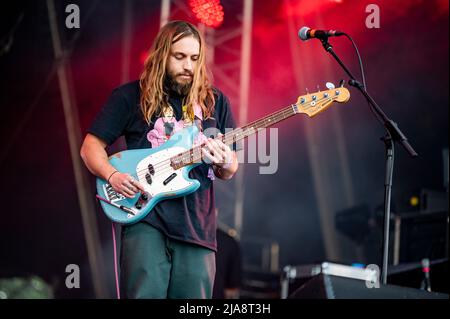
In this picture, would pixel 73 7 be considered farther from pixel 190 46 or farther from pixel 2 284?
pixel 190 46

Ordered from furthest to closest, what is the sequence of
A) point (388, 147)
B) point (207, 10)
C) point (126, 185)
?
point (207, 10)
point (388, 147)
point (126, 185)

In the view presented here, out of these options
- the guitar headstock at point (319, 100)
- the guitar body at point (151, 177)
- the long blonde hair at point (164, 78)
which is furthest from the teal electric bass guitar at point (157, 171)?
the guitar headstock at point (319, 100)

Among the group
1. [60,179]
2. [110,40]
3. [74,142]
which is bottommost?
[60,179]

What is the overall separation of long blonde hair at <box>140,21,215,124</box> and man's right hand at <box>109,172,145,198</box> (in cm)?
31

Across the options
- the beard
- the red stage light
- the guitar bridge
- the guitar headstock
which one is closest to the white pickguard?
the guitar bridge

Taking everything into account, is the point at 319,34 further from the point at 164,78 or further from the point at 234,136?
the point at 164,78

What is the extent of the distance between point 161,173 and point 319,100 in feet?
3.35

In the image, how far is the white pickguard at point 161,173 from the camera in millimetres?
2906

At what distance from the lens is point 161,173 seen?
2984mm

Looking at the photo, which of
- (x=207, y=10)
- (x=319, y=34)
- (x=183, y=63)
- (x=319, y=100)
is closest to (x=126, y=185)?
(x=183, y=63)
